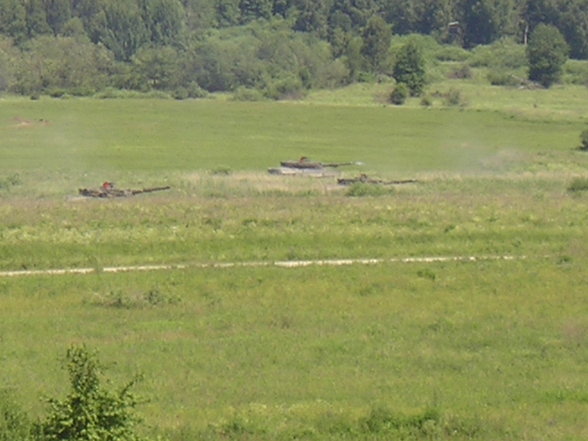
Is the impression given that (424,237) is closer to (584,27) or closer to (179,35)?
(584,27)

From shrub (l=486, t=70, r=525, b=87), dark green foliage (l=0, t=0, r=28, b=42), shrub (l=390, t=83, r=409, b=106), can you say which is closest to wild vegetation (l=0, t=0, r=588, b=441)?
shrub (l=390, t=83, r=409, b=106)

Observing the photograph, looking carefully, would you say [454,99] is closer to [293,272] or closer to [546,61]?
[546,61]

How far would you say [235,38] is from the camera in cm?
15100

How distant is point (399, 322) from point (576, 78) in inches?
3403

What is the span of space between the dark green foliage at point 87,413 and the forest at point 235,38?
8519cm

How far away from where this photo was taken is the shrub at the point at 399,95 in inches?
3563

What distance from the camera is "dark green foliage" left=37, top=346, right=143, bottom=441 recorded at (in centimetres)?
1377

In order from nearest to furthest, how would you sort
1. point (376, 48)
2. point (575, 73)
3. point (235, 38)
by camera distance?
1. point (575, 73)
2. point (376, 48)
3. point (235, 38)

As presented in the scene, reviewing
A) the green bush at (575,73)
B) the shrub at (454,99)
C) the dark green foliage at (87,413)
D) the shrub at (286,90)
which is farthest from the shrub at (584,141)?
the dark green foliage at (87,413)

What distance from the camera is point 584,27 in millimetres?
135375

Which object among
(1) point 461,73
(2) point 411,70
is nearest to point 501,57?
(1) point 461,73

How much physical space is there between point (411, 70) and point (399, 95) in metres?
6.91

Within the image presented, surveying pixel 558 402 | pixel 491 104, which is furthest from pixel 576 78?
pixel 558 402

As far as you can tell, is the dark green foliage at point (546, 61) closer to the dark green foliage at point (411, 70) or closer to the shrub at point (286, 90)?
the dark green foliage at point (411, 70)
